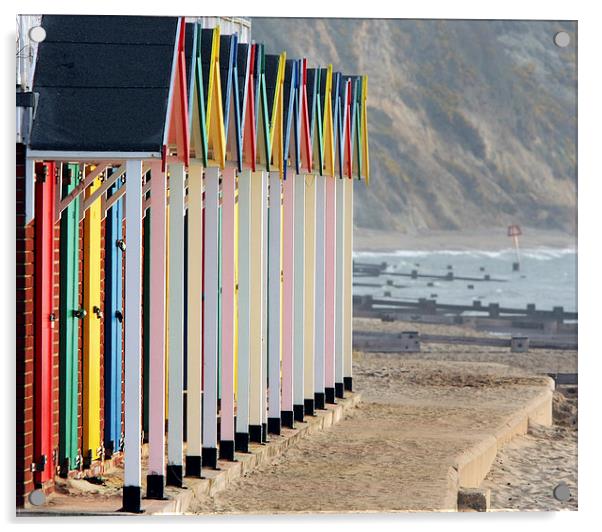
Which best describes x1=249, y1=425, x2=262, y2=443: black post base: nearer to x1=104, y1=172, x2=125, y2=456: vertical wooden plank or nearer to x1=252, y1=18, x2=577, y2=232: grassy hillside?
x1=104, y1=172, x2=125, y2=456: vertical wooden plank

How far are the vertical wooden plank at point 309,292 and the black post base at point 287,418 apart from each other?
933mm

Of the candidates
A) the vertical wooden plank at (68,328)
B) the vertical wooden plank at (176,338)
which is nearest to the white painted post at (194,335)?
the vertical wooden plank at (176,338)

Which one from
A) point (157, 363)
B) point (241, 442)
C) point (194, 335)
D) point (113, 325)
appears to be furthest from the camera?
point (241, 442)

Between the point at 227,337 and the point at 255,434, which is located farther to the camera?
the point at 255,434

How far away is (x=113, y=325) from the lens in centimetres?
1276

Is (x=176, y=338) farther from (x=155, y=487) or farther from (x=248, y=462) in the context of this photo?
(x=248, y=462)

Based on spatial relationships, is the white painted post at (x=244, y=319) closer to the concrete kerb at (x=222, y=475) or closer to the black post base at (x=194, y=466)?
the concrete kerb at (x=222, y=475)

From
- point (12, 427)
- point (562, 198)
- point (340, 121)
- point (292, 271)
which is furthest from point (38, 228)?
point (562, 198)

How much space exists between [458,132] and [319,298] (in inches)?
1845

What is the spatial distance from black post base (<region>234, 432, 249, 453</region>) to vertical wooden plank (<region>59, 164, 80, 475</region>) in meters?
1.61

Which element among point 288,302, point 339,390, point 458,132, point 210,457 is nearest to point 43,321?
point 210,457

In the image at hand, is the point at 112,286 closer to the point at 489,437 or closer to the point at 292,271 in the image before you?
the point at 292,271

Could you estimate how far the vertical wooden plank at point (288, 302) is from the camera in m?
14.6

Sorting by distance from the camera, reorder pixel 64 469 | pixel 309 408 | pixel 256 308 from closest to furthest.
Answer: pixel 64 469, pixel 256 308, pixel 309 408
